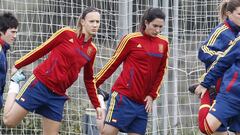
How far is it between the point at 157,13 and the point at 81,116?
112 inches

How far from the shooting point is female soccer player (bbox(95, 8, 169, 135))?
784 cm

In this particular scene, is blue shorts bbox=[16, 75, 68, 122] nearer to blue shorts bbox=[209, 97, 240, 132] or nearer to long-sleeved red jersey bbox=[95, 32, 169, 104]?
long-sleeved red jersey bbox=[95, 32, 169, 104]

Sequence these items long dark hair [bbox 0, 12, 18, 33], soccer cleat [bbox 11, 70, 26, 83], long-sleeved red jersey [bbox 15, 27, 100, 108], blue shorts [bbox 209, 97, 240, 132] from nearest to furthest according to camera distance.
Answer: blue shorts [bbox 209, 97, 240, 132]
long dark hair [bbox 0, 12, 18, 33]
long-sleeved red jersey [bbox 15, 27, 100, 108]
soccer cleat [bbox 11, 70, 26, 83]

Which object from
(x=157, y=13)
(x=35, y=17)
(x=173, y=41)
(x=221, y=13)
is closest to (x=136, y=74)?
(x=157, y=13)

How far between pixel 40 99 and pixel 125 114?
966 millimetres

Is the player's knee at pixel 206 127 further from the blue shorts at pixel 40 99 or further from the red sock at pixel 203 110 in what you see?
the blue shorts at pixel 40 99

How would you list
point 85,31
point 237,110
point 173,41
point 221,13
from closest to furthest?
point 237,110 < point 221,13 < point 85,31 < point 173,41

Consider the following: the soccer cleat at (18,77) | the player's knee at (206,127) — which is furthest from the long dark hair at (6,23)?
the player's knee at (206,127)

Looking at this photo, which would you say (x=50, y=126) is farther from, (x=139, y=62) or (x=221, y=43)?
(x=221, y=43)

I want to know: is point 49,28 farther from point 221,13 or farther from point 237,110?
point 237,110

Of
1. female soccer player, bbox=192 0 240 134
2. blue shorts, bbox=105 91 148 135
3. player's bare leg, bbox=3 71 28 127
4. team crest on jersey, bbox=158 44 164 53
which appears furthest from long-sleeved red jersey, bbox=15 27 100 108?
female soccer player, bbox=192 0 240 134

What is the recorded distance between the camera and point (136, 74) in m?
7.86

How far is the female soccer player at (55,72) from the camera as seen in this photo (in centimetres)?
781

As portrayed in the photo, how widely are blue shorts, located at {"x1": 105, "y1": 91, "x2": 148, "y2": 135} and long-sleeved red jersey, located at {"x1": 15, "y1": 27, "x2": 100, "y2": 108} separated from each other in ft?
1.75
